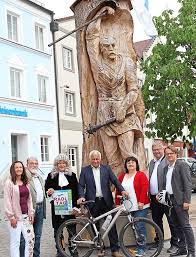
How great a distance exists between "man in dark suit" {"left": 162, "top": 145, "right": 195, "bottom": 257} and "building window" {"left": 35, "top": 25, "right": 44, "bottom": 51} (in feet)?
73.3

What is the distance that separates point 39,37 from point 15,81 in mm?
3924

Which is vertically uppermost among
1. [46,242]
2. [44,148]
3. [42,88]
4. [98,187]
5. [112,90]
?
[42,88]

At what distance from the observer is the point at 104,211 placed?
823cm

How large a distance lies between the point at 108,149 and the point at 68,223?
6.61 feet

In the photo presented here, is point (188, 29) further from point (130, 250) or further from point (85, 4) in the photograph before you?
point (130, 250)

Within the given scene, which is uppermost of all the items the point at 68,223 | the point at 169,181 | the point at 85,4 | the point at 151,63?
the point at 151,63

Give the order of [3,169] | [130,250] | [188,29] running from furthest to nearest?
[3,169] → [188,29] → [130,250]

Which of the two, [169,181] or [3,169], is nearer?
[169,181]

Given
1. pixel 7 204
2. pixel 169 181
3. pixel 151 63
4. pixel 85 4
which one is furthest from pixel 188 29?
pixel 7 204

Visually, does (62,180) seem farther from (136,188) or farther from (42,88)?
(42,88)

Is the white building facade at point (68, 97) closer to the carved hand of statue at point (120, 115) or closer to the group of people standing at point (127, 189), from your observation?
the carved hand of statue at point (120, 115)

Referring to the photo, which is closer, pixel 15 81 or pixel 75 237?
pixel 75 237

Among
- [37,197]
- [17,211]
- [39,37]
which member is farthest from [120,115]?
[39,37]

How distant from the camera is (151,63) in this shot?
21.2 m
